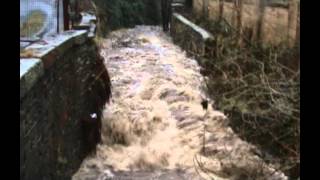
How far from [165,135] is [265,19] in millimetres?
3833

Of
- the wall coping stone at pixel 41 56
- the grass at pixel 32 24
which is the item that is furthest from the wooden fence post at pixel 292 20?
the grass at pixel 32 24

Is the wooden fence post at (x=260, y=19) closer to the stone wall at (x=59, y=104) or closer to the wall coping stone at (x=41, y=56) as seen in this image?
the stone wall at (x=59, y=104)

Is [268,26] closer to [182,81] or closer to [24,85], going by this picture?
[182,81]

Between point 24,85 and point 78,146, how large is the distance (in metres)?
3.60

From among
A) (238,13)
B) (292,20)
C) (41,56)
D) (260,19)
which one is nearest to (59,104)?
(41,56)

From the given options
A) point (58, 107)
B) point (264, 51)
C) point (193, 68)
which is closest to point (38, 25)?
point (58, 107)

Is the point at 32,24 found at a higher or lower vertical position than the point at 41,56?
higher

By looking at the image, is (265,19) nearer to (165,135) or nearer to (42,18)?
(165,135)

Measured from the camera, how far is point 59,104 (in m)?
6.64

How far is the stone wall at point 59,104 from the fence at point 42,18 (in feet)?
2.46

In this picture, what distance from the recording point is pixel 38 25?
907cm

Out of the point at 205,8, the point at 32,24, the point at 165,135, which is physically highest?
the point at 205,8

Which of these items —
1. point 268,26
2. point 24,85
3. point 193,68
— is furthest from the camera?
point 193,68
